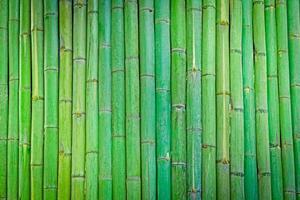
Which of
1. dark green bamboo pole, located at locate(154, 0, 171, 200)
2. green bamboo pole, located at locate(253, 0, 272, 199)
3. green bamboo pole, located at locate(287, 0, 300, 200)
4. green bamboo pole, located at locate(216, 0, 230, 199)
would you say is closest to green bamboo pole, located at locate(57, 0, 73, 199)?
dark green bamboo pole, located at locate(154, 0, 171, 200)

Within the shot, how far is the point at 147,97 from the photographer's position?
2082mm

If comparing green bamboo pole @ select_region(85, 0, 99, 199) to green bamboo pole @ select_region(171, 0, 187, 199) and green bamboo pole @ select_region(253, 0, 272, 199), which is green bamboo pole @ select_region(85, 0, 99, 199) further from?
green bamboo pole @ select_region(253, 0, 272, 199)

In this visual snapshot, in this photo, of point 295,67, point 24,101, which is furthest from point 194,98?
point 24,101

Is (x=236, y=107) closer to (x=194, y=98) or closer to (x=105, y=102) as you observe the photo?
(x=194, y=98)

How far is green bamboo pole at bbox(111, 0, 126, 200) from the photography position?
6.67 ft

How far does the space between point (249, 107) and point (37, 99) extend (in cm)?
78

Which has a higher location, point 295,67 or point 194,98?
point 295,67

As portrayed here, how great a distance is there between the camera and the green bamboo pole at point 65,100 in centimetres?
205

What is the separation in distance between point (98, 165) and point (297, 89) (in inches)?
31.0

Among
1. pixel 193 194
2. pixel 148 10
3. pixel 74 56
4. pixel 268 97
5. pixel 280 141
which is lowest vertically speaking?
pixel 193 194

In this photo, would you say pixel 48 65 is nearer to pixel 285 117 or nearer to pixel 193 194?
pixel 193 194

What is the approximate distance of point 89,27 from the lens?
2.14 meters

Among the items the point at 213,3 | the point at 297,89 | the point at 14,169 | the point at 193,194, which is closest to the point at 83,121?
the point at 14,169

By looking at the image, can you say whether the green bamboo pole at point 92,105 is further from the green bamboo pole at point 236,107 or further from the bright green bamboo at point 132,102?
the green bamboo pole at point 236,107
